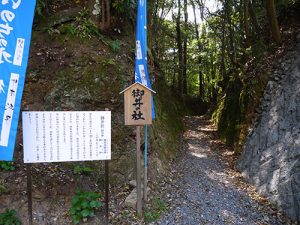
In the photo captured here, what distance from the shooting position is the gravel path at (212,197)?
16.5ft

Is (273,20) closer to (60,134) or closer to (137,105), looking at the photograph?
(137,105)

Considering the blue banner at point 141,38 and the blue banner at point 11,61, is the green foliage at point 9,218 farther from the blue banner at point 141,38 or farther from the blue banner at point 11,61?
the blue banner at point 141,38

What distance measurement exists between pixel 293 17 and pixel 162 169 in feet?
21.4

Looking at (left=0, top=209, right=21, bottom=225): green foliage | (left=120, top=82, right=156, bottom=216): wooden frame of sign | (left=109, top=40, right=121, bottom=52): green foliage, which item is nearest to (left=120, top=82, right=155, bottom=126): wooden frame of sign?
(left=120, top=82, right=156, bottom=216): wooden frame of sign

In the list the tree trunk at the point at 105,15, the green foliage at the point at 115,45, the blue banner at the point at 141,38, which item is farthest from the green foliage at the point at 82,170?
the tree trunk at the point at 105,15

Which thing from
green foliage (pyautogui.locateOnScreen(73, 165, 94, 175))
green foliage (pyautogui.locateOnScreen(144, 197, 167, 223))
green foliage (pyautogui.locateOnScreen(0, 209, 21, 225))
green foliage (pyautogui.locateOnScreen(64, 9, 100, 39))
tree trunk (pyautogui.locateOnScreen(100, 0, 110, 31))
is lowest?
green foliage (pyautogui.locateOnScreen(144, 197, 167, 223))

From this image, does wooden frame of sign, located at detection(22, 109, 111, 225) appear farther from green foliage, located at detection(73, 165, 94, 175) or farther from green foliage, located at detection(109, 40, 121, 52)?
green foliage, located at detection(109, 40, 121, 52)

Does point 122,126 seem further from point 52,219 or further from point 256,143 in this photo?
point 256,143

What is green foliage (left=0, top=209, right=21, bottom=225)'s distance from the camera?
163 inches

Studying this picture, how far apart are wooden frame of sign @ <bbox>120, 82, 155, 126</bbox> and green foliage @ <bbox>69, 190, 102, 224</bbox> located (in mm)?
1374

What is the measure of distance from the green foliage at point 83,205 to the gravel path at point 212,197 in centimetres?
118

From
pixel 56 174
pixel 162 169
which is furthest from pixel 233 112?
pixel 56 174

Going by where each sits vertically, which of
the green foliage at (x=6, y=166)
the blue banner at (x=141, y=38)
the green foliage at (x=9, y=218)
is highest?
the blue banner at (x=141, y=38)

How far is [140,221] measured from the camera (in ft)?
15.4
